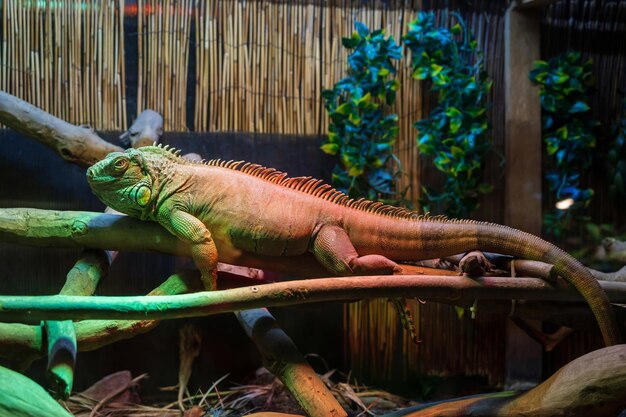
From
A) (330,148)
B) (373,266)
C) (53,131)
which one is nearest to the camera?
(373,266)

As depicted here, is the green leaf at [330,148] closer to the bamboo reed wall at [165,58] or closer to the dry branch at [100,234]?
the bamboo reed wall at [165,58]

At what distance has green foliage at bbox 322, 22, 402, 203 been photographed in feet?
11.7

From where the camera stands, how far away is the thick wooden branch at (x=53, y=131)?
125 inches

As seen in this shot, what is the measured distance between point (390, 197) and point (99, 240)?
181cm

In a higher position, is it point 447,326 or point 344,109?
point 344,109

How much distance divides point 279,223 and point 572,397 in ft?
4.59

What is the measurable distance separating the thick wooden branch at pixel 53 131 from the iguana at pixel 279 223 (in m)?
0.81

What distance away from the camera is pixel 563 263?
269 cm

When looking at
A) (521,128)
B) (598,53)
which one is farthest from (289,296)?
(598,53)

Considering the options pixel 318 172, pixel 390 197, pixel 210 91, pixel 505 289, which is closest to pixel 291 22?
pixel 210 91

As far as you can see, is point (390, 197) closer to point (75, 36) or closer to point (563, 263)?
point (563, 263)

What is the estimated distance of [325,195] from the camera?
2.78 meters

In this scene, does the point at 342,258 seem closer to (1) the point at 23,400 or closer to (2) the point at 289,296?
(2) the point at 289,296

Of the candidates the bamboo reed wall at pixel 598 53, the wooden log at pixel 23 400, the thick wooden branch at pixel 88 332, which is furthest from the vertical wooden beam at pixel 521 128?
the wooden log at pixel 23 400
